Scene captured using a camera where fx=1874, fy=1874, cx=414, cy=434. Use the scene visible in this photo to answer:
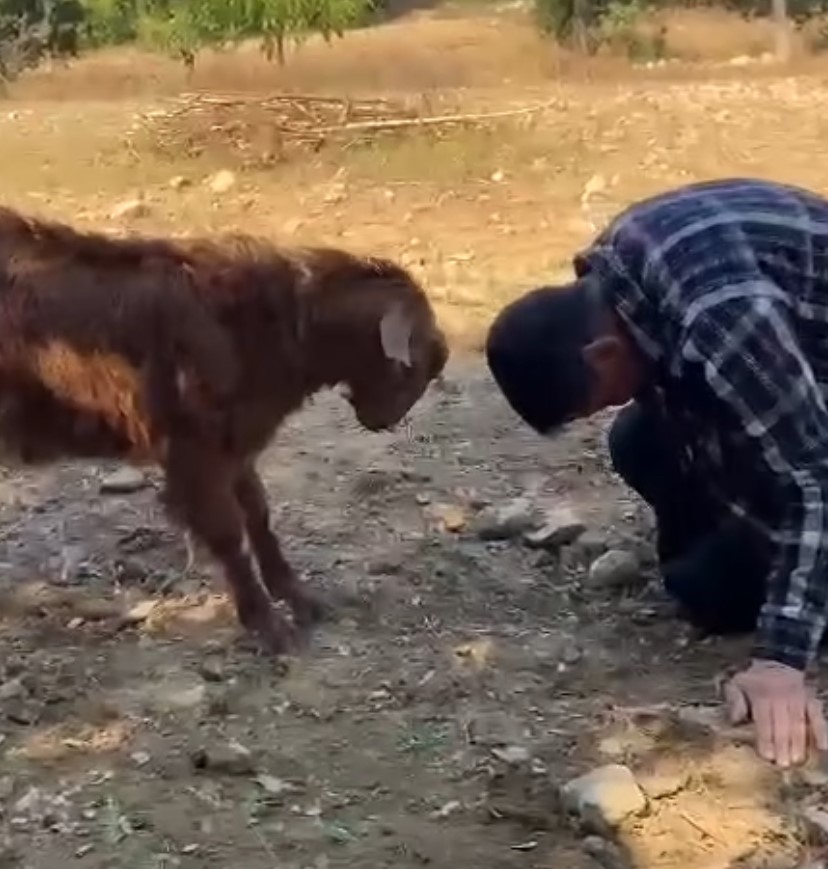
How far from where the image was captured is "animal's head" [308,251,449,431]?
471 cm

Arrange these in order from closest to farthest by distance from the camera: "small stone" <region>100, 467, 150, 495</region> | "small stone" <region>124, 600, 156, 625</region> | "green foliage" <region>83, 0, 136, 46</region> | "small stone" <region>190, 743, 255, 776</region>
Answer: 1. "small stone" <region>190, 743, 255, 776</region>
2. "small stone" <region>124, 600, 156, 625</region>
3. "small stone" <region>100, 467, 150, 495</region>
4. "green foliage" <region>83, 0, 136, 46</region>

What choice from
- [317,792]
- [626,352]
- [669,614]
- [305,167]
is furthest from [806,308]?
[305,167]

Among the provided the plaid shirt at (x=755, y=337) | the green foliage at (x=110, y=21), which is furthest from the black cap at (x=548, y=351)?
the green foliage at (x=110, y=21)

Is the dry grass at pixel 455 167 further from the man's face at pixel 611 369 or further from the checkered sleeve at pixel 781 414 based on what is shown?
the checkered sleeve at pixel 781 414

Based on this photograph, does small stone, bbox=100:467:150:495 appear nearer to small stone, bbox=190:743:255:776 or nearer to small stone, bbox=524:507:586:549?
small stone, bbox=524:507:586:549

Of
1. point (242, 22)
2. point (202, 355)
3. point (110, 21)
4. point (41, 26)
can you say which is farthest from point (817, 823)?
point (41, 26)

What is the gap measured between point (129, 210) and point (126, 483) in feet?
12.9

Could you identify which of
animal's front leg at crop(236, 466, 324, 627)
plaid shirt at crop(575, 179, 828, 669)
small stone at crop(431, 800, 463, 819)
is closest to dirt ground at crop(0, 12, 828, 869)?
small stone at crop(431, 800, 463, 819)

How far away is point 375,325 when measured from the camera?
4.72 metres

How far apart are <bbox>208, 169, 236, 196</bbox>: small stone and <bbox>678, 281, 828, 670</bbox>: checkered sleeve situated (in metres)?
6.31

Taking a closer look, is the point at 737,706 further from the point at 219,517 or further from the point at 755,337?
the point at 219,517

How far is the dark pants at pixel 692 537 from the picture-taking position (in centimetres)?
444

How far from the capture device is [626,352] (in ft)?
12.6

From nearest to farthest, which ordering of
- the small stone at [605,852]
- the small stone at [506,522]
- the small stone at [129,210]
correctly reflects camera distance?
the small stone at [605,852] → the small stone at [506,522] → the small stone at [129,210]
